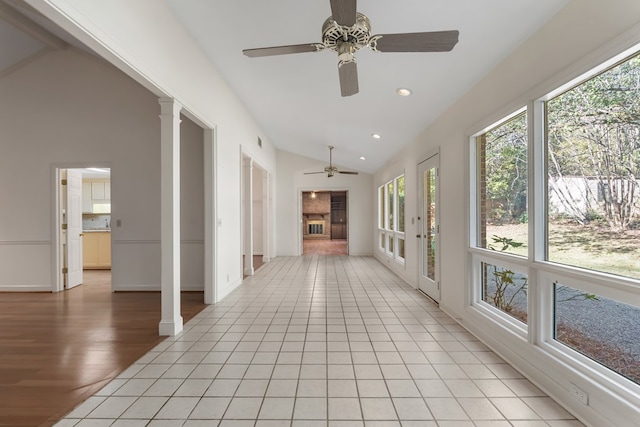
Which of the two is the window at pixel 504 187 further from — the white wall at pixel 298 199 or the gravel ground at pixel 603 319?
the white wall at pixel 298 199

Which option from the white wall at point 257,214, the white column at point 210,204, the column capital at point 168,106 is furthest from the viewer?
the white wall at point 257,214

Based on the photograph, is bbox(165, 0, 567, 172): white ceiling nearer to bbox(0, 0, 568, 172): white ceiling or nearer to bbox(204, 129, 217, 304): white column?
bbox(0, 0, 568, 172): white ceiling

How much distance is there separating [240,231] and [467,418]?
4272mm

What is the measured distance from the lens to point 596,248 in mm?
1851

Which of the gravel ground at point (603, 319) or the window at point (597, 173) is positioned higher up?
the window at point (597, 173)

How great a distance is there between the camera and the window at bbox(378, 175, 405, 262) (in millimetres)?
6512

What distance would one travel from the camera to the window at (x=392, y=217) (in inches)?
256

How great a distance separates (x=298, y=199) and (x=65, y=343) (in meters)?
6.95

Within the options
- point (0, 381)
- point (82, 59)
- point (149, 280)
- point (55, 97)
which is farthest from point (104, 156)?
point (0, 381)

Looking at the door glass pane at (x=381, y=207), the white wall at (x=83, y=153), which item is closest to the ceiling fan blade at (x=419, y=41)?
the white wall at (x=83, y=153)

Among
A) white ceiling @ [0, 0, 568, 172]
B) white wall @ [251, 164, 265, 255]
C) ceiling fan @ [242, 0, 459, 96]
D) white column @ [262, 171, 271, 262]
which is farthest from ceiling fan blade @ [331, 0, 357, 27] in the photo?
white wall @ [251, 164, 265, 255]

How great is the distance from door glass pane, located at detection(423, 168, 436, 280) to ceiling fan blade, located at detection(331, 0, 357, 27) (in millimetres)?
3124

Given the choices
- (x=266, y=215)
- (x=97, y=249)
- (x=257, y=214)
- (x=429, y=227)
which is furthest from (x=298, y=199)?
(x=429, y=227)

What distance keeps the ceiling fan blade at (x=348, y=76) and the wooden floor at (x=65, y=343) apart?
2.80m
